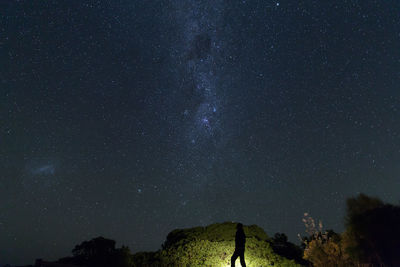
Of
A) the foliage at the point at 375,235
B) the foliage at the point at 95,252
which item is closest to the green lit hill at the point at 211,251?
the foliage at the point at 375,235

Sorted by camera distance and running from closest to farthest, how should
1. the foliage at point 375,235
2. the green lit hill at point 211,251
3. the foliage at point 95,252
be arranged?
the green lit hill at point 211,251, the foliage at point 375,235, the foliage at point 95,252

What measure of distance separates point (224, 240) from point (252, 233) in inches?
63.7

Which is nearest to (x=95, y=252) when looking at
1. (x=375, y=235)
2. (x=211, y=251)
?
(x=211, y=251)

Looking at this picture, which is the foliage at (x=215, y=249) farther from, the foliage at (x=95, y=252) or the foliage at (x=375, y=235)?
the foliage at (x=95, y=252)

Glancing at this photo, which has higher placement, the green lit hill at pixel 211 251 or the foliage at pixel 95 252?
the foliage at pixel 95 252

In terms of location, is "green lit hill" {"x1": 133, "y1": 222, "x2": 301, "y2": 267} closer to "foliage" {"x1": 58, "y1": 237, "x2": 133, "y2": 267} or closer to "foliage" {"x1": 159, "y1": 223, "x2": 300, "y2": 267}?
"foliage" {"x1": 159, "y1": 223, "x2": 300, "y2": 267}

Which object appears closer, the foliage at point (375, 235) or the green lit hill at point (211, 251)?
the green lit hill at point (211, 251)

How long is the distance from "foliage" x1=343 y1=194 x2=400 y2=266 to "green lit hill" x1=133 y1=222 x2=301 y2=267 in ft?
15.5

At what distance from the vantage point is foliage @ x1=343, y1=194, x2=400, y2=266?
15812 millimetres

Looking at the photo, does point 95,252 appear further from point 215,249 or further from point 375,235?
point 375,235

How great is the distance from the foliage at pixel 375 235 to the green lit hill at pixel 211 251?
15.5 ft

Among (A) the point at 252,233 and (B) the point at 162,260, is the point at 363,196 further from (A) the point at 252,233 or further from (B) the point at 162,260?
(B) the point at 162,260

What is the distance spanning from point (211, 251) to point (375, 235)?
381 inches

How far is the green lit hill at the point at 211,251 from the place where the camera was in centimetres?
1402
